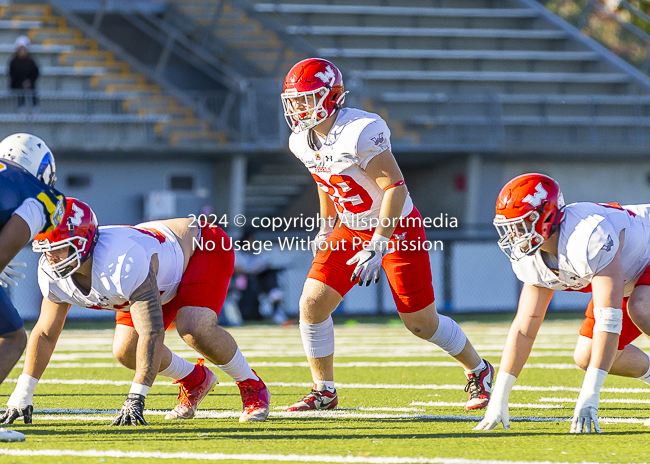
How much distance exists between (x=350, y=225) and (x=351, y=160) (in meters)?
0.39

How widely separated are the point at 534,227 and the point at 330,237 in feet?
4.62

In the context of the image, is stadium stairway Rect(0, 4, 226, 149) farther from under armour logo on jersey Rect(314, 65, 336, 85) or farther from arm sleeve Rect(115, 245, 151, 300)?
arm sleeve Rect(115, 245, 151, 300)

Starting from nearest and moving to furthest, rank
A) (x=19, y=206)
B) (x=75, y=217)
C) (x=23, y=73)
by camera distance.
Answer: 1. (x=19, y=206)
2. (x=75, y=217)
3. (x=23, y=73)

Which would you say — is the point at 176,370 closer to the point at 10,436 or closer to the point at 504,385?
the point at 10,436

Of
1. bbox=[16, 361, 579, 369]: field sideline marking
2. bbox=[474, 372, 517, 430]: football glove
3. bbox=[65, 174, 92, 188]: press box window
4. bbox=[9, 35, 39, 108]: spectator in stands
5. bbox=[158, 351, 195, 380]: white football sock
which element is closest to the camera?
bbox=[474, 372, 517, 430]: football glove

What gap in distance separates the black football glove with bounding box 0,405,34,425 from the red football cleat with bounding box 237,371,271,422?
936mm

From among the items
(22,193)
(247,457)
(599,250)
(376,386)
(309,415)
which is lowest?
(376,386)

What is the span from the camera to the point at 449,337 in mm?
5000

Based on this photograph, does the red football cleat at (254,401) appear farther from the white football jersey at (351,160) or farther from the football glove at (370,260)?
the white football jersey at (351,160)

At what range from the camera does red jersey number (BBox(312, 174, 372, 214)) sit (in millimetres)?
4871

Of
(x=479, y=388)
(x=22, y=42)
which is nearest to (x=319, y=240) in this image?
(x=479, y=388)

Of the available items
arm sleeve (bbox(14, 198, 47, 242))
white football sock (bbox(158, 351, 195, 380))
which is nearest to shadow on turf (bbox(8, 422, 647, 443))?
white football sock (bbox(158, 351, 195, 380))

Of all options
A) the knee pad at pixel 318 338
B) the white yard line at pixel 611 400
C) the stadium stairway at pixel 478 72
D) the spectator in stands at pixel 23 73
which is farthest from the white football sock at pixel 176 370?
the stadium stairway at pixel 478 72

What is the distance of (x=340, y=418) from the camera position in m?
4.48
